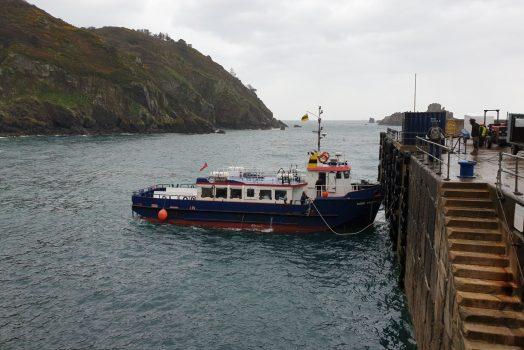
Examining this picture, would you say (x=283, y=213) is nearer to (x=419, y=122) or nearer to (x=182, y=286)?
(x=182, y=286)

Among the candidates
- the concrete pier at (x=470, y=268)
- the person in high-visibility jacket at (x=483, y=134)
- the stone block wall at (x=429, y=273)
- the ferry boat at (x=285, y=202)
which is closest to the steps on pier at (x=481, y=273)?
the concrete pier at (x=470, y=268)

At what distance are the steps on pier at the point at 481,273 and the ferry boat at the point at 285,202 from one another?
64.8 ft

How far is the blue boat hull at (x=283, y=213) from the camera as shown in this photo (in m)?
32.5

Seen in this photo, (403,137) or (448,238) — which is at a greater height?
(403,137)

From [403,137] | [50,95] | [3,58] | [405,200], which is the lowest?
[405,200]

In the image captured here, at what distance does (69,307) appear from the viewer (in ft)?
68.6

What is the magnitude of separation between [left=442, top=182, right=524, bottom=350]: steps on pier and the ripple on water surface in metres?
8.05

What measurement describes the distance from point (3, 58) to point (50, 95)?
64.1 ft

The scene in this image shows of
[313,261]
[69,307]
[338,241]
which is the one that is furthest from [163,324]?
[338,241]

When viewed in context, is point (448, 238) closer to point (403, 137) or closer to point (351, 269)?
point (351, 269)

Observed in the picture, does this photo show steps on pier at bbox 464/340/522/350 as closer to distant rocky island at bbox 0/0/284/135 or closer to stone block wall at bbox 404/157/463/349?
stone block wall at bbox 404/157/463/349

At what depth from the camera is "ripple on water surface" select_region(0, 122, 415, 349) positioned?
18594 millimetres

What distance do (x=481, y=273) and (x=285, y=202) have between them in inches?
904

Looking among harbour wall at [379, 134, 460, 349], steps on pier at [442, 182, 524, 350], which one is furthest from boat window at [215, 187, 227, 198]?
steps on pier at [442, 182, 524, 350]
